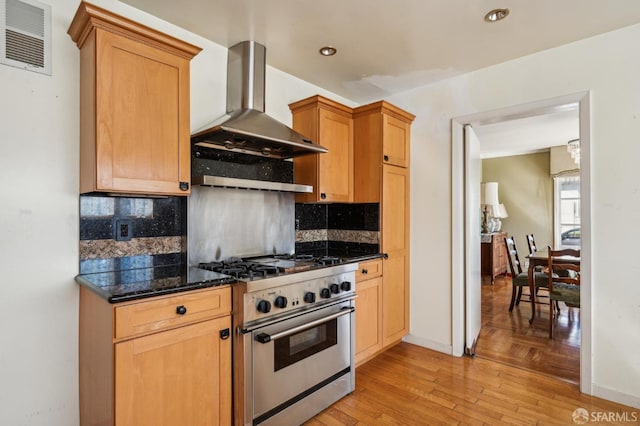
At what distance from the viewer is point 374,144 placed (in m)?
2.96

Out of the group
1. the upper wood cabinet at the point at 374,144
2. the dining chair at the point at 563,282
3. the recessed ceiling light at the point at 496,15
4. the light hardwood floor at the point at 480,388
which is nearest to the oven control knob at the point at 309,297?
the light hardwood floor at the point at 480,388

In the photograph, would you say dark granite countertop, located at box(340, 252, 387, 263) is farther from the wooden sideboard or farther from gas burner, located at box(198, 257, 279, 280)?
the wooden sideboard

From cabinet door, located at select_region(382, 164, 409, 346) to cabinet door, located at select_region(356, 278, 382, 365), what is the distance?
0.10 meters

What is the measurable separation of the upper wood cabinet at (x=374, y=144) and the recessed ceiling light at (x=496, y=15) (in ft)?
3.18

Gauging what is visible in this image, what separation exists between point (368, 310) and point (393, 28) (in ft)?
6.88

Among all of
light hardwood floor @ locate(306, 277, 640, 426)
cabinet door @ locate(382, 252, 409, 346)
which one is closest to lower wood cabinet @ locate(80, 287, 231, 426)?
light hardwood floor @ locate(306, 277, 640, 426)

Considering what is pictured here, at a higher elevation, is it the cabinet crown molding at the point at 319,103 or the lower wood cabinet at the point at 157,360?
the cabinet crown molding at the point at 319,103

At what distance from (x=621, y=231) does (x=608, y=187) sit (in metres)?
0.31

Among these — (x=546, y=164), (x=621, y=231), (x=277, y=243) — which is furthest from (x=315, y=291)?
(x=546, y=164)

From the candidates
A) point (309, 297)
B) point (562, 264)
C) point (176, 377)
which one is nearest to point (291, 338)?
point (309, 297)

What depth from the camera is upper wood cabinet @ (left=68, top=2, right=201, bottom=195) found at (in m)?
1.62

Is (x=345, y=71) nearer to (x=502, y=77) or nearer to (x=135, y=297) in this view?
(x=502, y=77)

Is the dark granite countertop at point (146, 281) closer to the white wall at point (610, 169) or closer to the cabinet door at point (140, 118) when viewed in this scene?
the cabinet door at point (140, 118)

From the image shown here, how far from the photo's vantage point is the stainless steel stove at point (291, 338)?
70.0 inches
